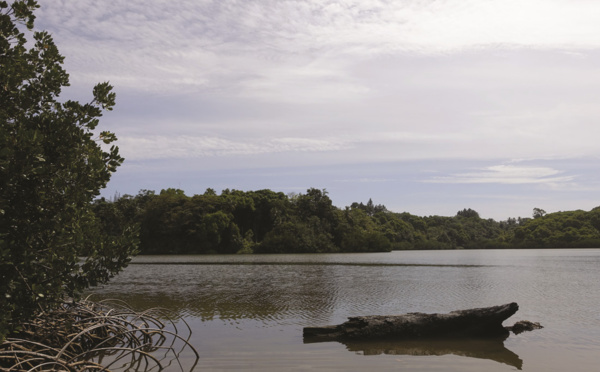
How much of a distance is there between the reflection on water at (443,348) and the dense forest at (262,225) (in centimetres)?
6315

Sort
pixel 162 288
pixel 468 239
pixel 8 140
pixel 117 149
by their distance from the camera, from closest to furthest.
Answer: pixel 8 140, pixel 117 149, pixel 162 288, pixel 468 239

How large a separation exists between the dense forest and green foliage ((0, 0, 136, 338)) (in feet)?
218

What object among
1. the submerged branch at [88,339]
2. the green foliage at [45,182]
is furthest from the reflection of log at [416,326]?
the green foliage at [45,182]

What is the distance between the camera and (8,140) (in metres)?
6.30

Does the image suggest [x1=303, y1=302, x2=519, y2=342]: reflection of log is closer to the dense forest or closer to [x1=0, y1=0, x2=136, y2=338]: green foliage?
[x1=0, y1=0, x2=136, y2=338]: green foliage

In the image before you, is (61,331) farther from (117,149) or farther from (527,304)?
(527,304)

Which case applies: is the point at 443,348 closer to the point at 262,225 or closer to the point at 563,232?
the point at 262,225

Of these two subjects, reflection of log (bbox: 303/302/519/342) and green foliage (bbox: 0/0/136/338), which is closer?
green foliage (bbox: 0/0/136/338)

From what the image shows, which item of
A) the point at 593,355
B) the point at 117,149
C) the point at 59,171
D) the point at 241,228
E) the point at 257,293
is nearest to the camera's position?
the point at 59,171

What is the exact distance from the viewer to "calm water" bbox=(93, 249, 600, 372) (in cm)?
970

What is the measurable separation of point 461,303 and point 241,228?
2671 inches

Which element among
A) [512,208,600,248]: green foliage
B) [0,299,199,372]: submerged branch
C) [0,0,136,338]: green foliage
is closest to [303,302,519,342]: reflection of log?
[0,299,199,372]: submerged branch

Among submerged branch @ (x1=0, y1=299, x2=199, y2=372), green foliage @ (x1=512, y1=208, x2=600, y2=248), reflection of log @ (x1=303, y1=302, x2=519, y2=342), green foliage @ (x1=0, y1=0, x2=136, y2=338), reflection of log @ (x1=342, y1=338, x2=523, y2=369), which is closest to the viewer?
green foliage @ (x1=0, y1=0, x2=136, y2=338)

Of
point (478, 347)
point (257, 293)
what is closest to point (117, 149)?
point (478, 347)
